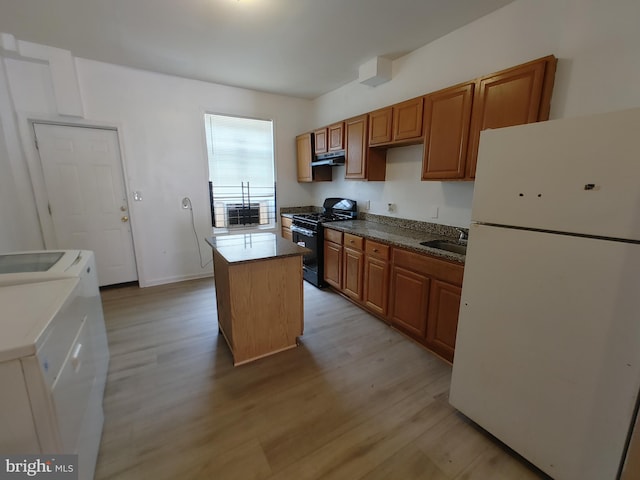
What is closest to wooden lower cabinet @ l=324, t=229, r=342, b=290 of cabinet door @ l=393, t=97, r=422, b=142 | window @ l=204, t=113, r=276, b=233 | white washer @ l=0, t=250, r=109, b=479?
cabinet door @ l=393, t=97, r=422, b=142

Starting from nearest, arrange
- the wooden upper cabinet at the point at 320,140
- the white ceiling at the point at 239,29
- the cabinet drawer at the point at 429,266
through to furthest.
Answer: the cabinet drawer at the point at 429,266, the white ceiling at the point at 239,29, the wooden upper cabinet at the point at 320,140

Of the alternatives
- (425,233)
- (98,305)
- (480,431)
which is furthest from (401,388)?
(98,305)

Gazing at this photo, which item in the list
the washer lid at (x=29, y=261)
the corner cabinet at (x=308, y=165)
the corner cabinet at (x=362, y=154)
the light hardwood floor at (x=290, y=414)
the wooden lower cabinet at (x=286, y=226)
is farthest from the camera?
the wooden lower cabinet at (x=286, y=226)

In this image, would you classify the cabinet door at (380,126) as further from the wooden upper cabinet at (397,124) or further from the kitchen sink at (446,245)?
the kitchen sink at (446,245)

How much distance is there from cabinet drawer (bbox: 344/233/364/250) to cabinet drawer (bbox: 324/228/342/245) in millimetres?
110

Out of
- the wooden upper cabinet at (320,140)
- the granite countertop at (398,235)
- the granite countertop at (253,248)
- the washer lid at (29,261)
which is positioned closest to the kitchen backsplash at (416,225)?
the granite countertop at (398,235)

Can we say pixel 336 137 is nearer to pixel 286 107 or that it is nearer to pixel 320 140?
pixel 320 140

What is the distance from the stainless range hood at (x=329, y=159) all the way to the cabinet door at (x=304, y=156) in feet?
0.55

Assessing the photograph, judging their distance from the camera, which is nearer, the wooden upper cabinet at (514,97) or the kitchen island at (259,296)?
the wooden upper cabinet at (514,97)

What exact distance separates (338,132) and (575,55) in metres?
2.32

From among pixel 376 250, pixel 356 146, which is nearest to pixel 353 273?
pixel 376 250

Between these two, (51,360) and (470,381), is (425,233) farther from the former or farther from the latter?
(51,360)

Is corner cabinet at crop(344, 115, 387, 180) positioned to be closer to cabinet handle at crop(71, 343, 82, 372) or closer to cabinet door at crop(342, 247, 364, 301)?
cabinet door at crop(342, 247, 364, 301)

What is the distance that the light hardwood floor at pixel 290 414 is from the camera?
1.40m
